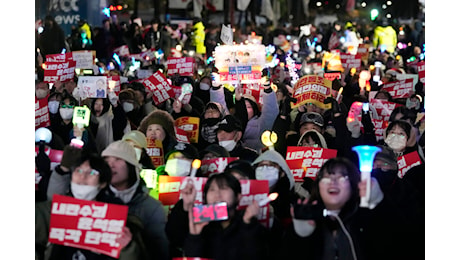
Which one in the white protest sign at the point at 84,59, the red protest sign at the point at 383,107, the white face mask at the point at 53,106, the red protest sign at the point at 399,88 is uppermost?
the white protest sign at the point at 84,59

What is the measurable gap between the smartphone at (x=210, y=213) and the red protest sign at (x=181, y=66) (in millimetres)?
9036

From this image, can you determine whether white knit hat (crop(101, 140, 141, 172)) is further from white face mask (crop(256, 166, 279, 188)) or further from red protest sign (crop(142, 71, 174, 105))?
red protest sign (crop(142, 71, 174, 105))

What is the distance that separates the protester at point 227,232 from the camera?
5.80 metres

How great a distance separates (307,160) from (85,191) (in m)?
2.60

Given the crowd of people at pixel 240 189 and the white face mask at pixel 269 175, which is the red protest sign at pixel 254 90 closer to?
the crowd of people at pixel 240 189

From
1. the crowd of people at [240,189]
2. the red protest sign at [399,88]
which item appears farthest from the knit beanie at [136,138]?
the red protest sign at [399,88]

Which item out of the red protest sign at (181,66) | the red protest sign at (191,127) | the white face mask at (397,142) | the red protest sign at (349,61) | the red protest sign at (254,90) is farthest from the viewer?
the red protest sign at (349,61)

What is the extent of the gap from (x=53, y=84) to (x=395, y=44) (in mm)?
14217

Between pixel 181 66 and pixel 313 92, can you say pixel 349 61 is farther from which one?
pixel 313 92

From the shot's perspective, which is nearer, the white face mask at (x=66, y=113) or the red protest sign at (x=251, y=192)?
the red protest sign at (x=251, y=192)

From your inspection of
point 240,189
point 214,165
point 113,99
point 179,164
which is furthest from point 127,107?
point 240,189

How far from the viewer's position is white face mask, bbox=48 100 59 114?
10195 mm

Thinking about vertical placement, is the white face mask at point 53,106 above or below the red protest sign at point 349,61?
below

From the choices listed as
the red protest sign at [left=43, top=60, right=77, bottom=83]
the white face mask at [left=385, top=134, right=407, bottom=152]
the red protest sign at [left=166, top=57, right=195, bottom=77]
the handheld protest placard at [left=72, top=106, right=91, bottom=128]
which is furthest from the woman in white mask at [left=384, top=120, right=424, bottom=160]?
the red protest sign at [left=166, top=57, right=195, bottom=77]
